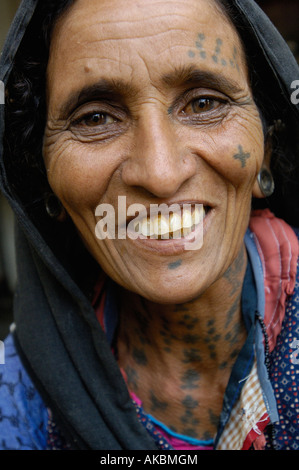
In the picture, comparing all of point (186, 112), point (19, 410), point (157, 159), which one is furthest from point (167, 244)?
point (19, 410)

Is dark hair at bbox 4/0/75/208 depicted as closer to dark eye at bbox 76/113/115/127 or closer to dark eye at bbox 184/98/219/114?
dark eye at bbox 76/113/115/127

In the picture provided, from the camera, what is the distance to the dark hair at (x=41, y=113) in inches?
66.2

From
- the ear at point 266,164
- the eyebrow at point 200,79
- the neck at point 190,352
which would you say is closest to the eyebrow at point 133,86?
the eyebrow at point 200,79

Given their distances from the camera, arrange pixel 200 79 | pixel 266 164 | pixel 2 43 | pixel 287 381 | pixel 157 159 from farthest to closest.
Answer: pixel 2 43 → pixel 266 164 → pixel 287 381 → pixel 200 79 → pixel 157 159

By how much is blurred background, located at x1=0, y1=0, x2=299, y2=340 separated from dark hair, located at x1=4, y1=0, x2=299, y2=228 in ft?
6.32

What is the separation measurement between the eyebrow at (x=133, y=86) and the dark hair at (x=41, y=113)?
0.66ft

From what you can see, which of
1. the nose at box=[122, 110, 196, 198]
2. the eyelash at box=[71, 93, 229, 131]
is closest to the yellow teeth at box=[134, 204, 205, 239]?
the nose at box=[122, 110, 196, 198]

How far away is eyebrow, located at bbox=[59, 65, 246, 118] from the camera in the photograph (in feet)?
4.87

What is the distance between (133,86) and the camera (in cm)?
148

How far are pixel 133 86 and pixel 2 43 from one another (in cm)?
368

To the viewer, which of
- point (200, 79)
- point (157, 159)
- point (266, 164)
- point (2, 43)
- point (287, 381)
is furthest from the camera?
point (2, 43)

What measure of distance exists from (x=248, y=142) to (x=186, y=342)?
83cm

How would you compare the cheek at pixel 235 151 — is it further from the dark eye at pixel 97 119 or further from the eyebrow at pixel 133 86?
the dark eye at pixel 97 119

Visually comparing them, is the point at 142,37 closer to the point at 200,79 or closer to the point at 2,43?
the point at 200,79
